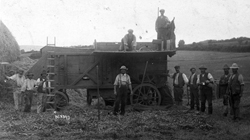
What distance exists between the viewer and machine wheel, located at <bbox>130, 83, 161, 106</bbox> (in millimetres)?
13098

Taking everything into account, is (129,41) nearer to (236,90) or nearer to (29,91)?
(29,91)

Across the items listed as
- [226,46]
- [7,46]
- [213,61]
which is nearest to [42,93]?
[7,46]

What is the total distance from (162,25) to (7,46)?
762cm

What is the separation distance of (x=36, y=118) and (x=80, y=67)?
11.8 feet

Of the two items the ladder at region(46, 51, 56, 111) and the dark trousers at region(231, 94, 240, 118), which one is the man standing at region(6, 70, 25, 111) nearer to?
the ladder at region(46, 51, 56, 111)

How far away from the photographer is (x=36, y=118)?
10.2 m

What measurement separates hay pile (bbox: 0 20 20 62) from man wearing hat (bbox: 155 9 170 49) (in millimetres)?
7373

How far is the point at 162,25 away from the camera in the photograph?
1427 cm

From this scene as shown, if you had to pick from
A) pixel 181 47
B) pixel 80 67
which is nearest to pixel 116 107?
pixel 80 67

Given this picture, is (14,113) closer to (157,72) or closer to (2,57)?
(2,57)

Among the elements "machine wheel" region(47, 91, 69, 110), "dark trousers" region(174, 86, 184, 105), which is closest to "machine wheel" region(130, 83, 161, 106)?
"dark trousers" region(174, 86, 184, 105)

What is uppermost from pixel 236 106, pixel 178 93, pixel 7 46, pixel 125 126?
pixel 7 46

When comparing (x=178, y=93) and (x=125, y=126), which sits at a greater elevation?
(x=178, y=93)

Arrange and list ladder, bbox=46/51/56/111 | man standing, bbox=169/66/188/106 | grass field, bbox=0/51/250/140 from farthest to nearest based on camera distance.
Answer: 1. man standing, bbox=169/66/188/106
2. ladder, bbox=46/51/56/111
3. grass field, bbox=0/51/250/140
